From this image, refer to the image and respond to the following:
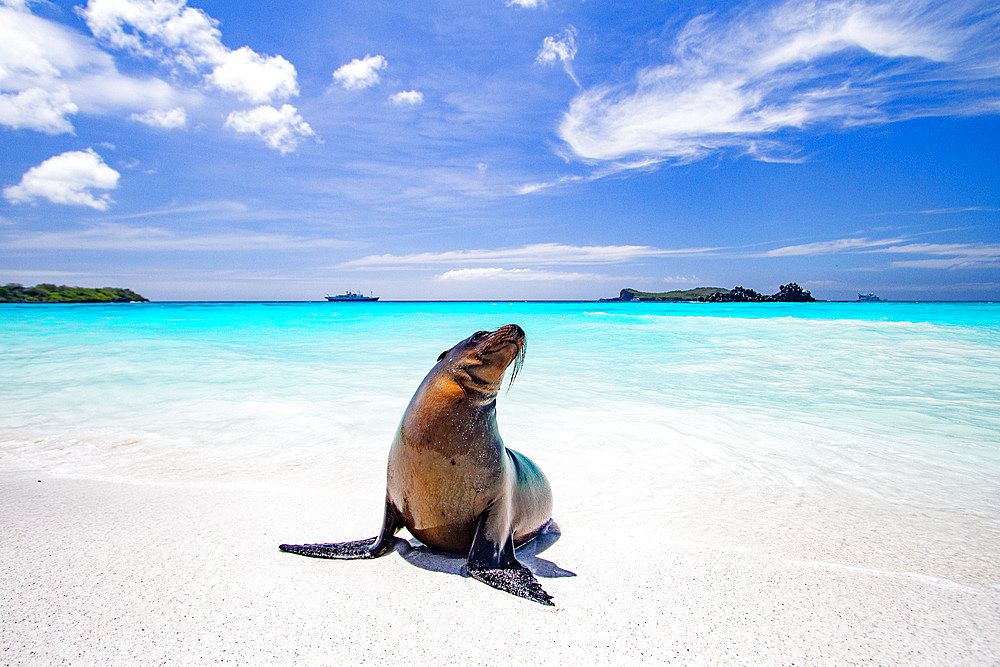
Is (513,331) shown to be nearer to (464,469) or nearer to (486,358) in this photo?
(486,358)

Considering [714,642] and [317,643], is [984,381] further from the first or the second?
[317,643]

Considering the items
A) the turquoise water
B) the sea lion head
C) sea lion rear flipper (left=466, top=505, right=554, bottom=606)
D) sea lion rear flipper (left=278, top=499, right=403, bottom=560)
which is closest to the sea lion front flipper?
sea lion rear flipper (left=466, top=505, right=554, bottom=606)

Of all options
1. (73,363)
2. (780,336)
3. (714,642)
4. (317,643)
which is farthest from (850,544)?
(780,336)

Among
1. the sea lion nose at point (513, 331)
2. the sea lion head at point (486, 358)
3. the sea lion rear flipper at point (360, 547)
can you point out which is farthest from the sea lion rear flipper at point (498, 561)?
the sea lion nose at point (513, 331)

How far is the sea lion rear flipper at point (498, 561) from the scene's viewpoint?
2164 mm

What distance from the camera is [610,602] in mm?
2221

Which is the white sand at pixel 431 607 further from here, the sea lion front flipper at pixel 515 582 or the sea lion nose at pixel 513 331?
the sea lion nose at pixel 513 331

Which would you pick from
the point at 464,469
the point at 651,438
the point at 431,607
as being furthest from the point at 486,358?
the point at 651,438

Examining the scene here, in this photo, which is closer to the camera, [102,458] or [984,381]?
[102,458]

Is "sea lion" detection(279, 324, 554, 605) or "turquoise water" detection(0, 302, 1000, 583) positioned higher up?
"sea lion" detection(279, 324, 554, 605)

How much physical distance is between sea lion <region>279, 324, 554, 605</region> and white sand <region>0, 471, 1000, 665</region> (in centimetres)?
11

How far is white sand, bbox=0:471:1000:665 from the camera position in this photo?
1.86m

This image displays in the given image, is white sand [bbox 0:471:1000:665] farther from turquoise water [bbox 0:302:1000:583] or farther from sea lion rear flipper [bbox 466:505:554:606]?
turquoise water [bbox 0:302:1000:583]

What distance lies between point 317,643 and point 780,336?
22639 mm
